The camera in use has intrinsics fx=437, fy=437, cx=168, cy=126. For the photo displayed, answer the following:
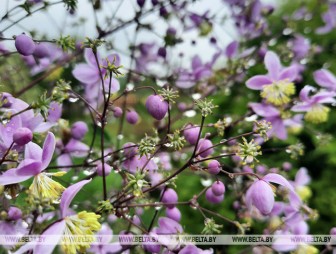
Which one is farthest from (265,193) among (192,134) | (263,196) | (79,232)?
(79,232)

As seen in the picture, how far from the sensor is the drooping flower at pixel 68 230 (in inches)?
19.5

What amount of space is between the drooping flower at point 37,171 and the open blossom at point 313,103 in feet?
1.96

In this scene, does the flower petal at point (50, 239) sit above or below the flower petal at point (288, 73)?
below

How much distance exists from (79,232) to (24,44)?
32 centimetres

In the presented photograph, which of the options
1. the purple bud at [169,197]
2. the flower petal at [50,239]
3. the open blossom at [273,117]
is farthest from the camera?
the open blossom at [273,117]

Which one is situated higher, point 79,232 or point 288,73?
point 288,73

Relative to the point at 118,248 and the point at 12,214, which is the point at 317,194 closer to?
the point at 118,248

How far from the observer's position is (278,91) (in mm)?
953

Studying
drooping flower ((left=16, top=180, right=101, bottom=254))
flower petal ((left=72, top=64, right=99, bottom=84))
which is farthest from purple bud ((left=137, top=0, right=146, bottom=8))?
drooping flower ((left=16, top=180, right=101, bottom=254))

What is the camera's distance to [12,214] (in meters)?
0.64

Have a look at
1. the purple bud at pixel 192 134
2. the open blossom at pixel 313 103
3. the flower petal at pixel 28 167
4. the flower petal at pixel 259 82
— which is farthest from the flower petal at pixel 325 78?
the flower petal at pixel 28 167

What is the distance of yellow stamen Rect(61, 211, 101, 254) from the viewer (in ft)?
1.77

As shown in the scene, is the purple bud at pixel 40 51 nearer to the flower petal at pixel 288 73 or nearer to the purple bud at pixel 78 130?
the purple bud at pixel 78 130

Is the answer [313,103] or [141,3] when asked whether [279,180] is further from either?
[141,3]
